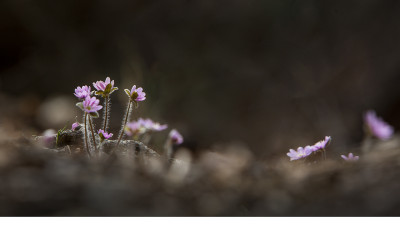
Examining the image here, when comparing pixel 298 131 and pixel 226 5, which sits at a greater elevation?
pixel 226 5

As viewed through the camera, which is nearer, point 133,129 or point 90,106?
point 90,106

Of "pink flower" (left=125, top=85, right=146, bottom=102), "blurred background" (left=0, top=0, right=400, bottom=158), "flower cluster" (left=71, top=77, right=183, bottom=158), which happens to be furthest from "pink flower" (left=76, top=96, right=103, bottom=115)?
"blurred background" (left=0, top=0, right=400, bottom=158)

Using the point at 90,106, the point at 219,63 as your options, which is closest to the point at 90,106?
the point at 90,106

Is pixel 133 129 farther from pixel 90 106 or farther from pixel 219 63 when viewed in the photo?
pixel 219 63

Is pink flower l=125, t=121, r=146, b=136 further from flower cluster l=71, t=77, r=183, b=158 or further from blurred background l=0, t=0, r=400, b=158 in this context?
blurred background l=0, t=0, r=400, b=158

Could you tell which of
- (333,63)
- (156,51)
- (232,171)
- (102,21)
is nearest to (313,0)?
(333,63)

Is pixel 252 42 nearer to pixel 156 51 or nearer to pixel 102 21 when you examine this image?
pixel 156 51

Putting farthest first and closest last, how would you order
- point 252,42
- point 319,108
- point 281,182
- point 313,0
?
point 252,42 → point 313,0 → point 319,108 → point 281,182

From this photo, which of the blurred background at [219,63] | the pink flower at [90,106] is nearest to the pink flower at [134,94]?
the pink flower at [90,106]

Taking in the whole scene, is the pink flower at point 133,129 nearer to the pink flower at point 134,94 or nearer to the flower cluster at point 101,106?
the flower cluster at point 101,106
